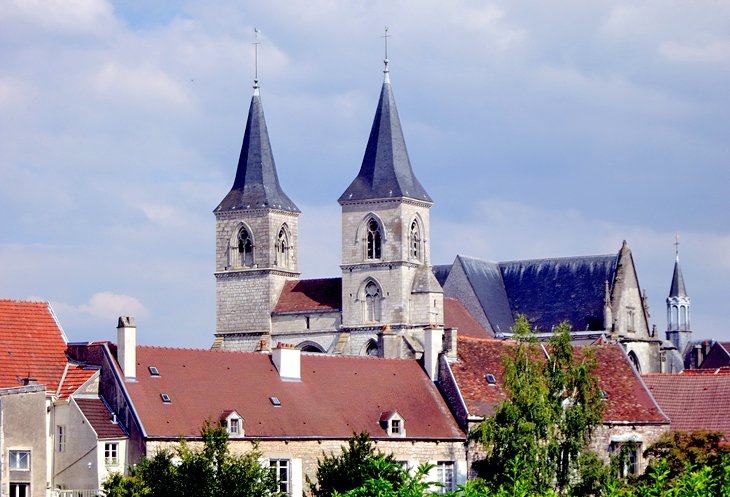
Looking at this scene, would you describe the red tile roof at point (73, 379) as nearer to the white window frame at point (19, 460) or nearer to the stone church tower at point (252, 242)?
the white window frame at point (19, 460)

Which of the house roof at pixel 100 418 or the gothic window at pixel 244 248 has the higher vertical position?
the gothic window at pixel 244 248

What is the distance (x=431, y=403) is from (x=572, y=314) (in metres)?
43.5

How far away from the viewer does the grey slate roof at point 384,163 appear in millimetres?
95875

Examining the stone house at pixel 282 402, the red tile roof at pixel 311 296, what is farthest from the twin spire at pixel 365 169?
the stone house at pixel 282 402

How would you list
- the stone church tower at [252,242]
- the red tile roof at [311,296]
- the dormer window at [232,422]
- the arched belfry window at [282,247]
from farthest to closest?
the arched belfry window at [282,247]
the stone church tower at [252,242]
the red tile roof at [311,296]
the dormer window at [232,422]

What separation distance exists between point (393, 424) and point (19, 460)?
1324 cm

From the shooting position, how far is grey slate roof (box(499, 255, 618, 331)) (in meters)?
98.1

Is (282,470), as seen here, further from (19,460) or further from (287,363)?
(19,460)

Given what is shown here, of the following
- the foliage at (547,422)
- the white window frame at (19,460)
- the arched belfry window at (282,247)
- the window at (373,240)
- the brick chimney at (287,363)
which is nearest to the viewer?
the white window frame at (19,460)

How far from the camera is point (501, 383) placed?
57.4 metres

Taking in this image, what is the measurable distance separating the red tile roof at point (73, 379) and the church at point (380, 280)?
43016 mm

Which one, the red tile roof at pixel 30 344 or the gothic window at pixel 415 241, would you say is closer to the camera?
the red tile roof at pixel 30 344

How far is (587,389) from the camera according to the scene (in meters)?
50.1

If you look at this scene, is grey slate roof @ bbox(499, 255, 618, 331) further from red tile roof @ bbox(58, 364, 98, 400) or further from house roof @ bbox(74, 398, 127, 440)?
house roof @ bbox(74, 398, 127, 440)
